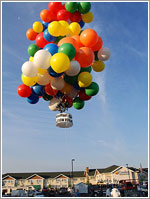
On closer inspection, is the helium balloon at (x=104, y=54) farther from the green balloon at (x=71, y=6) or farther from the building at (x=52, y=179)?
the building at (x=52, y=179)

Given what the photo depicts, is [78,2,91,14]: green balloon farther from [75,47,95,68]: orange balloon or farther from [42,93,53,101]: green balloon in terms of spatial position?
[42,93,53,101]: green balloon

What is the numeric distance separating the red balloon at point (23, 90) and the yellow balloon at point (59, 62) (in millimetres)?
1885

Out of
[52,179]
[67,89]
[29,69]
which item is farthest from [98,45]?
[52,179]

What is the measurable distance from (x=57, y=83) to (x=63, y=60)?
4.33ft

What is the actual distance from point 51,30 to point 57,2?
1.74m

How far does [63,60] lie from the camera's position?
230 inches

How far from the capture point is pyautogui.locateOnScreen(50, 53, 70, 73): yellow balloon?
5844 mm

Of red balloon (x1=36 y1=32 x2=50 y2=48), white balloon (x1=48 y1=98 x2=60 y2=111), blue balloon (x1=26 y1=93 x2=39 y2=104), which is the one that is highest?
red balloon (x1=36 y1=32 x2=50 y2=48)

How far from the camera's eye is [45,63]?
20.4ft

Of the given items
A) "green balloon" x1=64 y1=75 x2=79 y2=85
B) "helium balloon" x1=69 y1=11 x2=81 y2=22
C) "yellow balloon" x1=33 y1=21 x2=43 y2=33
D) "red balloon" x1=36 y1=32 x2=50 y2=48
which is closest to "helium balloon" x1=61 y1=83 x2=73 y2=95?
"green balloon" x1=64 y1=75 x2=79 y2=85

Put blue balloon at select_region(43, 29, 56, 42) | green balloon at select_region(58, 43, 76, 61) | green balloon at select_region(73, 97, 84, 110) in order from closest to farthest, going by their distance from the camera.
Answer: green balloon at select_region(58, 43, 76, 61) → blue balloon at select_region(43, 29, 56, 42) → green balloon at select_region(73, 97, 84, 110)

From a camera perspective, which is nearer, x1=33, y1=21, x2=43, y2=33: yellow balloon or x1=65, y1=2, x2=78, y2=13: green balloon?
x1=65, y1=2, x2=78, y2=13: green balloon

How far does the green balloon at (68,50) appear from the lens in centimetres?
605

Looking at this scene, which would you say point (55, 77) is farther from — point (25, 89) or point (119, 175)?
point (119, 175)
